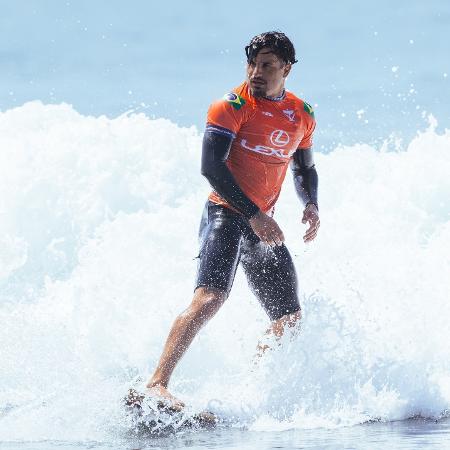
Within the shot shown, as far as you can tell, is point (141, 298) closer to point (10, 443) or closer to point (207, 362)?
point (207, 362)

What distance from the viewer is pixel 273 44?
5.37 m

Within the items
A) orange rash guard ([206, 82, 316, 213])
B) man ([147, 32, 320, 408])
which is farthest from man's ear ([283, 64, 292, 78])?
orange rash guard ([206, 82, 316, 213])

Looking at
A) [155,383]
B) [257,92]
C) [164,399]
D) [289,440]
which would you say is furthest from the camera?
[257,92]

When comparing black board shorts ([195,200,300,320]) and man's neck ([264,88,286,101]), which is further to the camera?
man's neck ([264,88,286,101])

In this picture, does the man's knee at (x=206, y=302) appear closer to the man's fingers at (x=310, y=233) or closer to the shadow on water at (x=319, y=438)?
the shadow on water at (x=319, y=438)

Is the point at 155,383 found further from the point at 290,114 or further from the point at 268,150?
the point at 290,114

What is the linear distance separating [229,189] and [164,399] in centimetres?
129

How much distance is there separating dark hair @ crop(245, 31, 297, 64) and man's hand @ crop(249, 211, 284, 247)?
3.33ft

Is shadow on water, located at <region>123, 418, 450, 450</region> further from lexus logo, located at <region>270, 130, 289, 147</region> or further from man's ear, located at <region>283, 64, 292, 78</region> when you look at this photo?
man's ear, located at <region>283, 64, 292, 78</region>

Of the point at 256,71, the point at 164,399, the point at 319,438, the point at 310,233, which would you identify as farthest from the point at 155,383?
the point at 256,71

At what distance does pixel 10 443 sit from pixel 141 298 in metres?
6.96

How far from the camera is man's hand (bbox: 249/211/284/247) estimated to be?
5191mm

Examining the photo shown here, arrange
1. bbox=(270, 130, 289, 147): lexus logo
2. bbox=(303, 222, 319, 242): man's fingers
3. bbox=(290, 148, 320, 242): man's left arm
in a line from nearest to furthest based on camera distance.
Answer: bbox=(270, 130, 289, 147): lexus logo
bbox=(303, 222, 319, 242): man's fingers
bbox=(290, 148, 320, 242): man's left arm

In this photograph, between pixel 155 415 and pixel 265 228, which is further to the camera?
pixel 265 228
